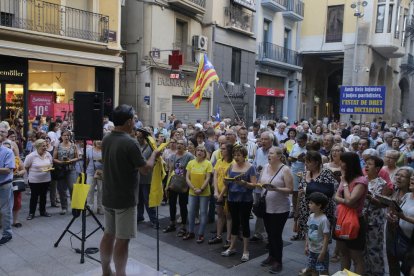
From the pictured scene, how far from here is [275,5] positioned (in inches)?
985

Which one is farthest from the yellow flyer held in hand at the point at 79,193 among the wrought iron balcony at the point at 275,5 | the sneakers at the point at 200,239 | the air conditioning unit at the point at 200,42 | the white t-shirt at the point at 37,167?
the wrought iron balcony at the point at 275,5

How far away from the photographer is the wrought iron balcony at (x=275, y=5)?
2459cm

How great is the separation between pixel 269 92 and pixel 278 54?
290cm

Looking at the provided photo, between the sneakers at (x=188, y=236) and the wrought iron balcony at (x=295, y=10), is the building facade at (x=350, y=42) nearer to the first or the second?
the wrought iron balcony at (x=295, y=10)

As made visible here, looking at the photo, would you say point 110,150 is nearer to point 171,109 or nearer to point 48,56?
point 48,56

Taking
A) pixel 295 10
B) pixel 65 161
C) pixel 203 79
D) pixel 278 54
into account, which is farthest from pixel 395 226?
pixel 295 10

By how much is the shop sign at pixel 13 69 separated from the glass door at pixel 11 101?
317mm

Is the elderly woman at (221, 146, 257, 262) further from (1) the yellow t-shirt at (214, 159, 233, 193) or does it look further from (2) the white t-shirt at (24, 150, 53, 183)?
(2) the white t-shirt at (24, 150, 53, 183)

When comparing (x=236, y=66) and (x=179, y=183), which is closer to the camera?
(x=179, y=183)

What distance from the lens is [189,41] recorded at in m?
20.3

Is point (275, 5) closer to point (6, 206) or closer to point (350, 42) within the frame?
point (350, 42)

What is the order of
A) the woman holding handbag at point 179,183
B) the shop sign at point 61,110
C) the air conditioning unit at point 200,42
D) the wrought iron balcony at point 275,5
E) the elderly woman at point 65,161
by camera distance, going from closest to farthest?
the woman holding handbag at point 179,183 → the elderly woman at point 65,161 → the shop sign at point 61,110 → the air conditioning unit at point 200,42 → the wrought iron balcony at point 275,5

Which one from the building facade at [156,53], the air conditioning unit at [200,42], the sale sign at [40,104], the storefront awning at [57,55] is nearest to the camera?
the storefront awning at [57,55]

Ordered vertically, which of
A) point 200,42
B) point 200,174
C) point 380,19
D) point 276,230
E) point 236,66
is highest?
point 380,19
